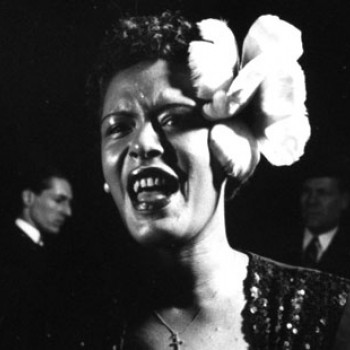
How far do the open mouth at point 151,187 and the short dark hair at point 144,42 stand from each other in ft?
0.65

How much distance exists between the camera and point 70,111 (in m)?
1.13

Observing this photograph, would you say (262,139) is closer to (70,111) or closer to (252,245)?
(252,245)

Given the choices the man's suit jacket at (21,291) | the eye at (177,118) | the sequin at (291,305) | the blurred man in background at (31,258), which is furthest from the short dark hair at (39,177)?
the sequin at (291,305)

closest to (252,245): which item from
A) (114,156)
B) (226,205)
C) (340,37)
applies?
(226,205)

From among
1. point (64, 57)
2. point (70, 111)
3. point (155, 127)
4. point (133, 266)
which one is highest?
point (64, 57)

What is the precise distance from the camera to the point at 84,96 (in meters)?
1.10

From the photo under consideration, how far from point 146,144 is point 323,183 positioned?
1.22 ft

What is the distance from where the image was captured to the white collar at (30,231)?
1142 mm

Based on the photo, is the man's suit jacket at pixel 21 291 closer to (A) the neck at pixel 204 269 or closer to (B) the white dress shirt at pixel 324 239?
(A) the neck at pixel 204 269

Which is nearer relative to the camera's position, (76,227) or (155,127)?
(155,127)

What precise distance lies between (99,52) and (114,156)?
0.71ft

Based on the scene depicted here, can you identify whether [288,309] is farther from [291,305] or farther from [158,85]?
[158,85]

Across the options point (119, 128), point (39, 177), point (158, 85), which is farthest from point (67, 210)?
point (158, 85)

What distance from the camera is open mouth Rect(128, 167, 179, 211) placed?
3.06 ft
